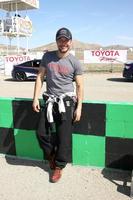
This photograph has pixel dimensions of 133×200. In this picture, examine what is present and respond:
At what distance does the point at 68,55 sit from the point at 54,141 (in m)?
1.25

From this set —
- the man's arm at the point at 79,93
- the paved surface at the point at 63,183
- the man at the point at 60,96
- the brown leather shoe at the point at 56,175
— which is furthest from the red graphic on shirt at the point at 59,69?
the paved surface at the point at 63,183

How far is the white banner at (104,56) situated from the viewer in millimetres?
24172

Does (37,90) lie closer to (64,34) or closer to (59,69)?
(59,69)

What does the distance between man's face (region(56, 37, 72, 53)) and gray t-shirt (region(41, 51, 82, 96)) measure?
11cm

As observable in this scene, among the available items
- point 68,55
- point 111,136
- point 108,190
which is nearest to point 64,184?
point 108,190

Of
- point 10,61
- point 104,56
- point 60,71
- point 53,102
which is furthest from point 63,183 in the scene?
point 10,61

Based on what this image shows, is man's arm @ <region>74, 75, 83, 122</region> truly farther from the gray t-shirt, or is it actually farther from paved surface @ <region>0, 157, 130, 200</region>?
paved surface @ <region>0, 157, 130, 200</region>

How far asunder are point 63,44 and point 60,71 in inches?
13.8

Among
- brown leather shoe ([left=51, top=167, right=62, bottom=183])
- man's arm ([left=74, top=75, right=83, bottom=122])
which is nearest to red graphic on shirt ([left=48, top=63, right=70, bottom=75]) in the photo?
man's arm ([left=74, top=75, right=83, bottom=122])

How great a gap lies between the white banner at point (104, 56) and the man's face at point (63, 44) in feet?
66.0

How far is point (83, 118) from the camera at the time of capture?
4.87 metres

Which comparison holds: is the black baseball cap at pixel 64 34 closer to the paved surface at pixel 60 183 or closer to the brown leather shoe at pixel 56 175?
the brown leather shoe at pixel 56 175

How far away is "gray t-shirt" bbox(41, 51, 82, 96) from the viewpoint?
4.39m

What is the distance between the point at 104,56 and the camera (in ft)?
80.5
